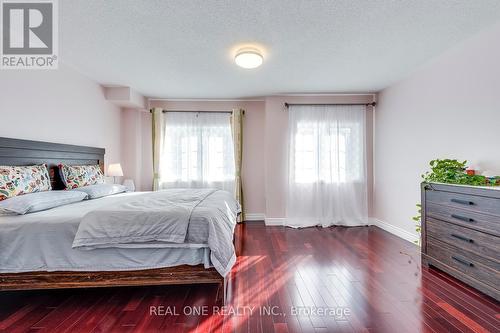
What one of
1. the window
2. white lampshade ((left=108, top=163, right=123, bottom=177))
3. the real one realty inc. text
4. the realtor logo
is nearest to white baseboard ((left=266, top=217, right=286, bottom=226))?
the window

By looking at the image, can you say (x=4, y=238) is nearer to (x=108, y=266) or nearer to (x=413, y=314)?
(x=108, y=266)

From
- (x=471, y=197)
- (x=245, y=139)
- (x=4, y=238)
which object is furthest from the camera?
(x=245, y=139)

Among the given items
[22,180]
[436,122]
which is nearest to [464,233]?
[436,122]

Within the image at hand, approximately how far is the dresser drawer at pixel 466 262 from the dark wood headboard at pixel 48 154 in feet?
14.6

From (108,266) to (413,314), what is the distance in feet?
7.97

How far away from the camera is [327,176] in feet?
14.1

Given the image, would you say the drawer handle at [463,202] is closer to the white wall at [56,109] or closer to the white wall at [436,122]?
the white wall at [436,122]

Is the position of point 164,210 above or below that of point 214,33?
below

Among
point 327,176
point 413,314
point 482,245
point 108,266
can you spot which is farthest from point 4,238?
point 327,176

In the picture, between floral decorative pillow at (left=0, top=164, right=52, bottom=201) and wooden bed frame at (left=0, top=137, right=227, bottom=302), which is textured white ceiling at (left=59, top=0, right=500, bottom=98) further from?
wooden bed frame at (left=0, top=137, right=227, bottom=302)

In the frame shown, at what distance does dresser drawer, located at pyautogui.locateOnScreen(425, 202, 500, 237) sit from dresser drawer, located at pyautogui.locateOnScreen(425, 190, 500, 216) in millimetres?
33

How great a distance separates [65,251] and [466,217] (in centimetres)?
349

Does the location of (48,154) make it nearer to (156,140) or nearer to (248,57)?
(156,140)

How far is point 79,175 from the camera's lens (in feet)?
9.91
